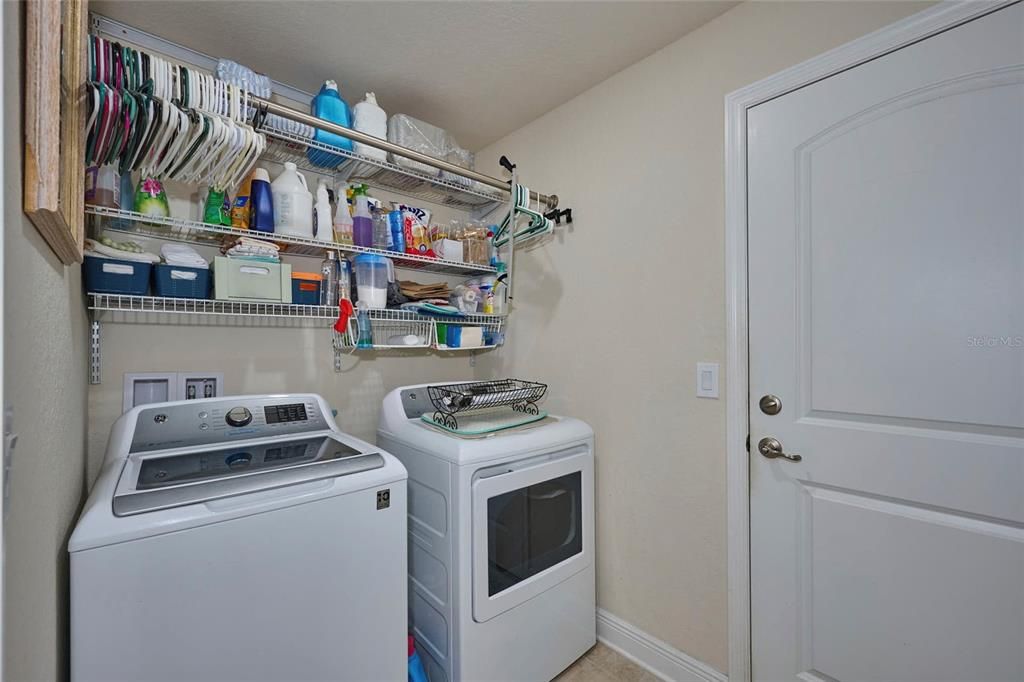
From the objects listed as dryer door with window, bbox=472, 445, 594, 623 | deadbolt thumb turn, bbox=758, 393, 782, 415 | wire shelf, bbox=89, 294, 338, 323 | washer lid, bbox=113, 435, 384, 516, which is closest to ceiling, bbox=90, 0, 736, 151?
wire shelf, bbox=89, 294, 338, 323

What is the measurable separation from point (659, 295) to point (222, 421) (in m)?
1.66

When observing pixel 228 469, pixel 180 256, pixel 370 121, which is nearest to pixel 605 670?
pixel 228 469

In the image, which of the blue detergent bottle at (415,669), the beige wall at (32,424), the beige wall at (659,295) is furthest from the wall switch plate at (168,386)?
the beige wall at (659,295)

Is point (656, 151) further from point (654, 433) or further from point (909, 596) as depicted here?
point (909, 596)

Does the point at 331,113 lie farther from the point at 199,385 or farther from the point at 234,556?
the point at 234,556

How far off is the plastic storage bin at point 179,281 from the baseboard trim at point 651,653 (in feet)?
6.69

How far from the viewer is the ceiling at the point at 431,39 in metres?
1.50

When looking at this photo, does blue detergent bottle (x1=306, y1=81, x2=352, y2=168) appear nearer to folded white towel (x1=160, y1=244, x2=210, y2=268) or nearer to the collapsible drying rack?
the collapsible drying rack

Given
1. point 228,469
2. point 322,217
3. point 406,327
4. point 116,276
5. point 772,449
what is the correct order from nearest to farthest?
point 228,469 → point 116,276 → point 772,449 → point 322,217 → point 406,327

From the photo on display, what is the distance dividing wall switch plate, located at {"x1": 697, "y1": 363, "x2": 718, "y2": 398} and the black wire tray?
24.3 inches

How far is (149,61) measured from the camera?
1.22 m

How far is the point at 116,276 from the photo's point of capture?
1.34 metres

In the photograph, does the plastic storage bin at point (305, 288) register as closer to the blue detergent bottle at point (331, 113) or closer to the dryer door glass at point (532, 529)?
the blue detergent bottle at point (331, 113)

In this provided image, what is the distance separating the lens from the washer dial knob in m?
1.50
